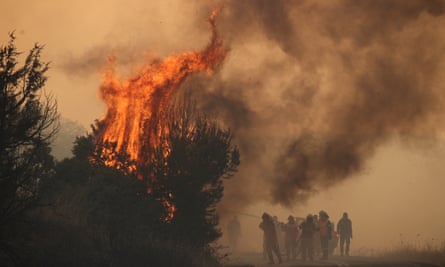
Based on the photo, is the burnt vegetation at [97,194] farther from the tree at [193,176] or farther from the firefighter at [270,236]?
the firefighter at [270,236]

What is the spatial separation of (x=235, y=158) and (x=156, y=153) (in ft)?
12.1

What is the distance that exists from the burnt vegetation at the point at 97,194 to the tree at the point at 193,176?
4cm

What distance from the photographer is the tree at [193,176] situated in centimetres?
2661

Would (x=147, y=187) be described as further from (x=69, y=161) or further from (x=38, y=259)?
(x=38, y=259)

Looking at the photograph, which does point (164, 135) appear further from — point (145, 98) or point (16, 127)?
point (16, 127)

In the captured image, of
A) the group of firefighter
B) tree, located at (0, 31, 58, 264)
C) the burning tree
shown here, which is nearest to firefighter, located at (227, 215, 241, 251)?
the group of firefighter

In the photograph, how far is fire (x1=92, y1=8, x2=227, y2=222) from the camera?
29516 millimetres

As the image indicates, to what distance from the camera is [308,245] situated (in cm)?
3456

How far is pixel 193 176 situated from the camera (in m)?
26.9

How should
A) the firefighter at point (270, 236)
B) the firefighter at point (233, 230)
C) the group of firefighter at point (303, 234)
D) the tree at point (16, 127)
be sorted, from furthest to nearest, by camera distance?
the firefighter at point (233, 230) < the group of firefighter at point (303, 234) < the firefighter at point (270, 236) < the tree at point (16, 127)

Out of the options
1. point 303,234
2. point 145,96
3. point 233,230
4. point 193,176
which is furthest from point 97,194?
point 233,230

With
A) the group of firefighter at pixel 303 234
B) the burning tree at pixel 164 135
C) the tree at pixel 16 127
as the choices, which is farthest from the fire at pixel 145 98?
the tree at pixel 16 127

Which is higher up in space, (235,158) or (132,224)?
(235,158)

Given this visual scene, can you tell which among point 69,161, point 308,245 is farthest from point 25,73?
point 308,245
